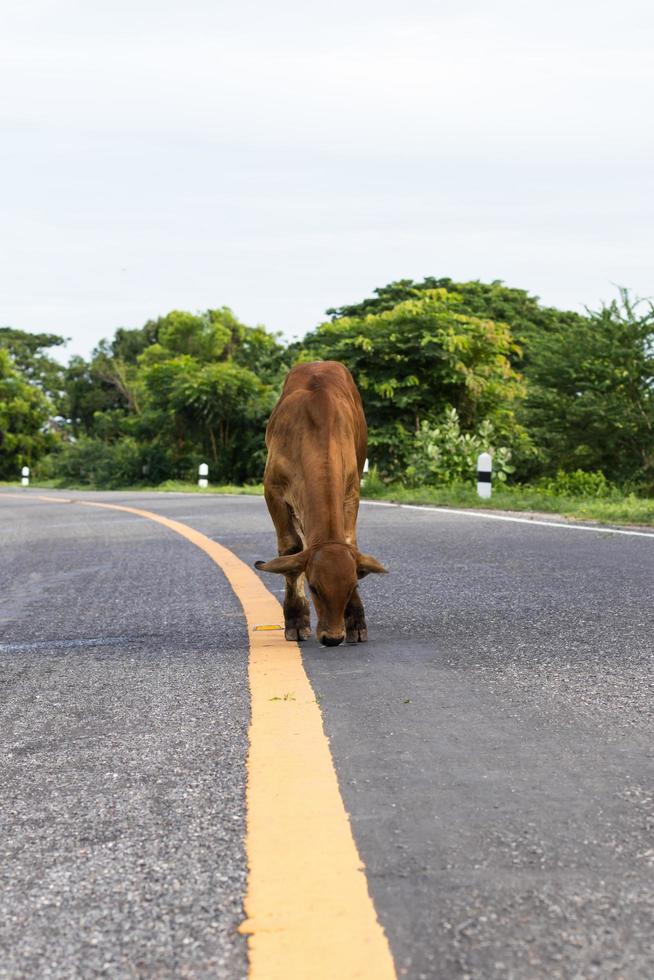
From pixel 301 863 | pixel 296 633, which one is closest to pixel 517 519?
pixel 296 633

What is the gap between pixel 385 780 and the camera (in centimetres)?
274

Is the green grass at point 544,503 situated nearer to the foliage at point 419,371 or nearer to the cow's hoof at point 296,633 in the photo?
the cow's hoof at point 296,633

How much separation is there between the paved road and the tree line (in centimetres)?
1703

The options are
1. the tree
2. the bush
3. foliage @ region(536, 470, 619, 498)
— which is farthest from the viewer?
the bush

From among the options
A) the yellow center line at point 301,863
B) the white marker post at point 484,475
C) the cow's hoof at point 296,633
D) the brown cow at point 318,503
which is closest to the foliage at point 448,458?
the white marker post at point 484,475

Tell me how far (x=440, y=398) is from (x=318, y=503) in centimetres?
2638

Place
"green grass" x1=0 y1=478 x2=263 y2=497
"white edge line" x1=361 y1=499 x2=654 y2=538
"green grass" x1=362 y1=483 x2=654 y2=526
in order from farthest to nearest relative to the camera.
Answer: "green grass" x1=0 y1=478 x2=263 y2=497, "green grass" x1=362 y1=483 x2=654 y2=526, "white edge line" x1=361 y1=499 x2=654 y2=538

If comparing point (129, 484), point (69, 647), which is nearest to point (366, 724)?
point (69, 647)

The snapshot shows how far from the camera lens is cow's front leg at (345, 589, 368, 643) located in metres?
4.87

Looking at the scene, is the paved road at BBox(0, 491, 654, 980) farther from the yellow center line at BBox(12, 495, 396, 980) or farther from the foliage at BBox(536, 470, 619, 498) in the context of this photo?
the foliage at BBox(536, 470, 619, 498)

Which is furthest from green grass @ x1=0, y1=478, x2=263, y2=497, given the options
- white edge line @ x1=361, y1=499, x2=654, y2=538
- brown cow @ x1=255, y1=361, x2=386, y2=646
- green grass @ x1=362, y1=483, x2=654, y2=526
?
brown cow @ x1=255, y1=361, x2=386, y2=646

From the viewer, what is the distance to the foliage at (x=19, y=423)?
63.3 metres

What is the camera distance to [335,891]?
2029 mm

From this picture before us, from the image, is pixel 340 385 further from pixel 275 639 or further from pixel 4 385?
pixel 4 385
